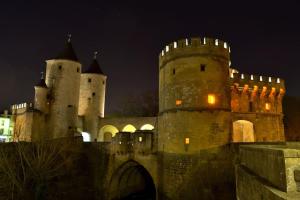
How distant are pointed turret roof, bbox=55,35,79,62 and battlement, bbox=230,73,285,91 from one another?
18661 mm

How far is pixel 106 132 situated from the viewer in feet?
109

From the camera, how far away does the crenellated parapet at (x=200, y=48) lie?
57.4 feet

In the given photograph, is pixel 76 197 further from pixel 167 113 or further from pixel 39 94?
pixel 39 94

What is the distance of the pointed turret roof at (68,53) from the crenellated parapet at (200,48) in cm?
1606

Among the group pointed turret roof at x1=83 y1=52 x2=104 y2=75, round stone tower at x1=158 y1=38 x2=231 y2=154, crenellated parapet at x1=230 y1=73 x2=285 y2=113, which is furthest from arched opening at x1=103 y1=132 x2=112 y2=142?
crenellated parapet at x1=230 y1=73 x2=285 y2=113

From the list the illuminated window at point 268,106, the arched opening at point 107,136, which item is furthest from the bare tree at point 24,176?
the illuminated window at point 268,106

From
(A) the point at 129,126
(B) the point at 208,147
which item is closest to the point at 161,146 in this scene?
(B) the point at 208,147

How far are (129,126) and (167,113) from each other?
44.3ft

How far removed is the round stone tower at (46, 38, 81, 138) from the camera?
28.7m

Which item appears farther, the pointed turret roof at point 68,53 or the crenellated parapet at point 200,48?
the pointed turret roof at point 68,53

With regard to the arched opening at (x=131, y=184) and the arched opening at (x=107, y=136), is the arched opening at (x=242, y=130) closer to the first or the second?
the arched opening at (x=131, y=184)

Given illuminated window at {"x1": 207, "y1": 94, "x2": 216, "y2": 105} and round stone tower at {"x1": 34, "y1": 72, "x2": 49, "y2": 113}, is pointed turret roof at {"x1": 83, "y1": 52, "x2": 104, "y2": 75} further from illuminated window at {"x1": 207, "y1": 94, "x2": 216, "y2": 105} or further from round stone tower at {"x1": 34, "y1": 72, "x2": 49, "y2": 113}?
illuminated window at {"x1": 207, "y1": 94, "x2": 216, "y2": 105}

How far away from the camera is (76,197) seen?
21.0m

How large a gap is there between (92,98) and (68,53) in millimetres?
6595
